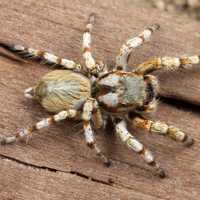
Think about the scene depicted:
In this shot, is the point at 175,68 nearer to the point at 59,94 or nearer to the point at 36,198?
the point at 59,94

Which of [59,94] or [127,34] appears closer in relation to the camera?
[59,94]

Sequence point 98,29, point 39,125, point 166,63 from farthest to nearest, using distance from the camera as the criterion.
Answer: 1. point 98,29
2. point 166,63
3. point 39,125

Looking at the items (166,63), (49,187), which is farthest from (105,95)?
(49,187)

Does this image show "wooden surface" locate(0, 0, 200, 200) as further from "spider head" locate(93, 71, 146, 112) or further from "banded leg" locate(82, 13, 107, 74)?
"spider head" locate(93, 71, 146, 112)

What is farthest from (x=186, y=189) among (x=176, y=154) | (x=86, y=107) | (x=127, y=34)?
(x=127, y=34)

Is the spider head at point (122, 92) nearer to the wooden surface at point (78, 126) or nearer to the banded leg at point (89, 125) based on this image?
the banded leg at point (89, 125)

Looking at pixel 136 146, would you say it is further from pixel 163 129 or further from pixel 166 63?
pixel 166 63
